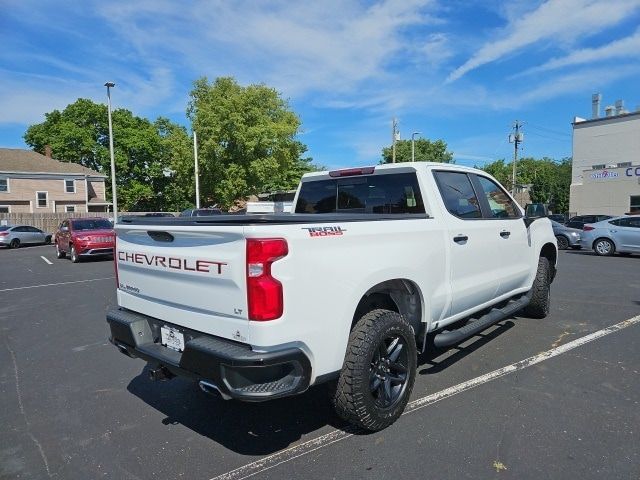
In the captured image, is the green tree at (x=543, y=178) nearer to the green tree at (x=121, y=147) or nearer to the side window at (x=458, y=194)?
the green tree at (x=121, y=147)

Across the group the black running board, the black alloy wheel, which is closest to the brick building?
the black running board

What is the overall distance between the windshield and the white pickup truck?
1423 cm

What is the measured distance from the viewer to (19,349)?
222 inches

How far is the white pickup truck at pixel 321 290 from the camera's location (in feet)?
8.89

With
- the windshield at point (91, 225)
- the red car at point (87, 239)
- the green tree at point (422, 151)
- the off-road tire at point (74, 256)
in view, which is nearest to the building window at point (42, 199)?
the red car at point (87, 239)

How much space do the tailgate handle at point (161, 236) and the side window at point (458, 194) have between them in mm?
2407

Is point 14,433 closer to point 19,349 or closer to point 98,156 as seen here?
point 19,349

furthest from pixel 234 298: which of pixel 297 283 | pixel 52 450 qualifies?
pixel 52 450

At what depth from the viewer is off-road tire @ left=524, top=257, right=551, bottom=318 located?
619 centimetres

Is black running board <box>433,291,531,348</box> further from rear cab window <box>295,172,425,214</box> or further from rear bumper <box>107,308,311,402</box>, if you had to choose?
rear bumper <box>107,308,311,402</box>

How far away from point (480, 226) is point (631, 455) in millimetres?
2226

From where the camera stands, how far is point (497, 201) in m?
5.27

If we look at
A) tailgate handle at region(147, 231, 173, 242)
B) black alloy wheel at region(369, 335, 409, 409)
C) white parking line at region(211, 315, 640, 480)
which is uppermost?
tailgate handle at region(147, 231, 173, 242)

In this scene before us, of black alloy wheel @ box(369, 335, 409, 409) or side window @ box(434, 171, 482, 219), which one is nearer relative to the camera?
black alloy wheel @ box(369, 335, 409, 409)
